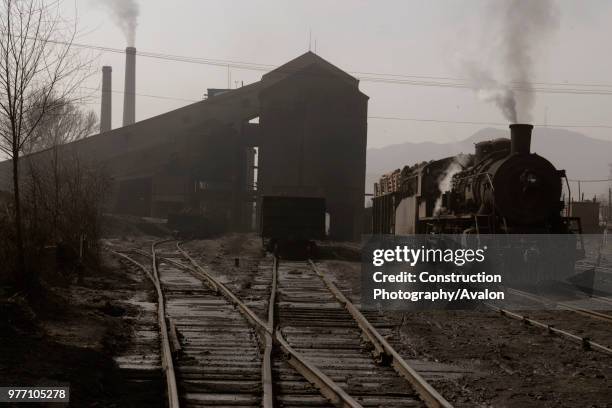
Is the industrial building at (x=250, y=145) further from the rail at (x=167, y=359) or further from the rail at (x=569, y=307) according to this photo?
the rail at (x=167, y=359)

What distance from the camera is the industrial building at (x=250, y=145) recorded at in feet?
160

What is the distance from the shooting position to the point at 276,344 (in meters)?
9.02

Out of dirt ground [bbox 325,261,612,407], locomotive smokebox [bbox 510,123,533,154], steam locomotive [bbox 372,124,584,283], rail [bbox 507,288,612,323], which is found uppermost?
locomotive smokebox [bbox 510,123,533,154]

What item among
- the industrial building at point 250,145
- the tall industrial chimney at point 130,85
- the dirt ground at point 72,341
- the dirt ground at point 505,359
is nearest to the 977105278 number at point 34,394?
the dirt ground at point 72,341

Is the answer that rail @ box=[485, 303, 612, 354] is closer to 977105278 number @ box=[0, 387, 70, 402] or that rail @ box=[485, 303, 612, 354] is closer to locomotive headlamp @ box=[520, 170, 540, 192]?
locomotive headlamp @ box=[520, 170, 540, 192]

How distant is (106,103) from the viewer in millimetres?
69250

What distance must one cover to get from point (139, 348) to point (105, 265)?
11.8m

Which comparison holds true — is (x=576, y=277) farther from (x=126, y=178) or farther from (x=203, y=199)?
(x=126, y=178)

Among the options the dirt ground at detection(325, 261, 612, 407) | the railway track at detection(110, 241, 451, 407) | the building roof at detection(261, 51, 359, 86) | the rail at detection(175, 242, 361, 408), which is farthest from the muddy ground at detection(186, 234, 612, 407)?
the building roof at detection(261, 51, 359, 86)

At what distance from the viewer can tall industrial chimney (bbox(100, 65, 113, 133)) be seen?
6881 centimetres

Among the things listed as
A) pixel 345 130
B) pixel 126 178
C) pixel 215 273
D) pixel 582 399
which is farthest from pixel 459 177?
pixel 126 178

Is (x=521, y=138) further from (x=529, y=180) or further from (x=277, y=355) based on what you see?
(x=277, y=355)

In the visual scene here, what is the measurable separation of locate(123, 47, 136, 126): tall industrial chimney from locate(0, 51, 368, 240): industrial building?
1427 centimetres

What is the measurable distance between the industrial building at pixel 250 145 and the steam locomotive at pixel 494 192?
29943 mm
